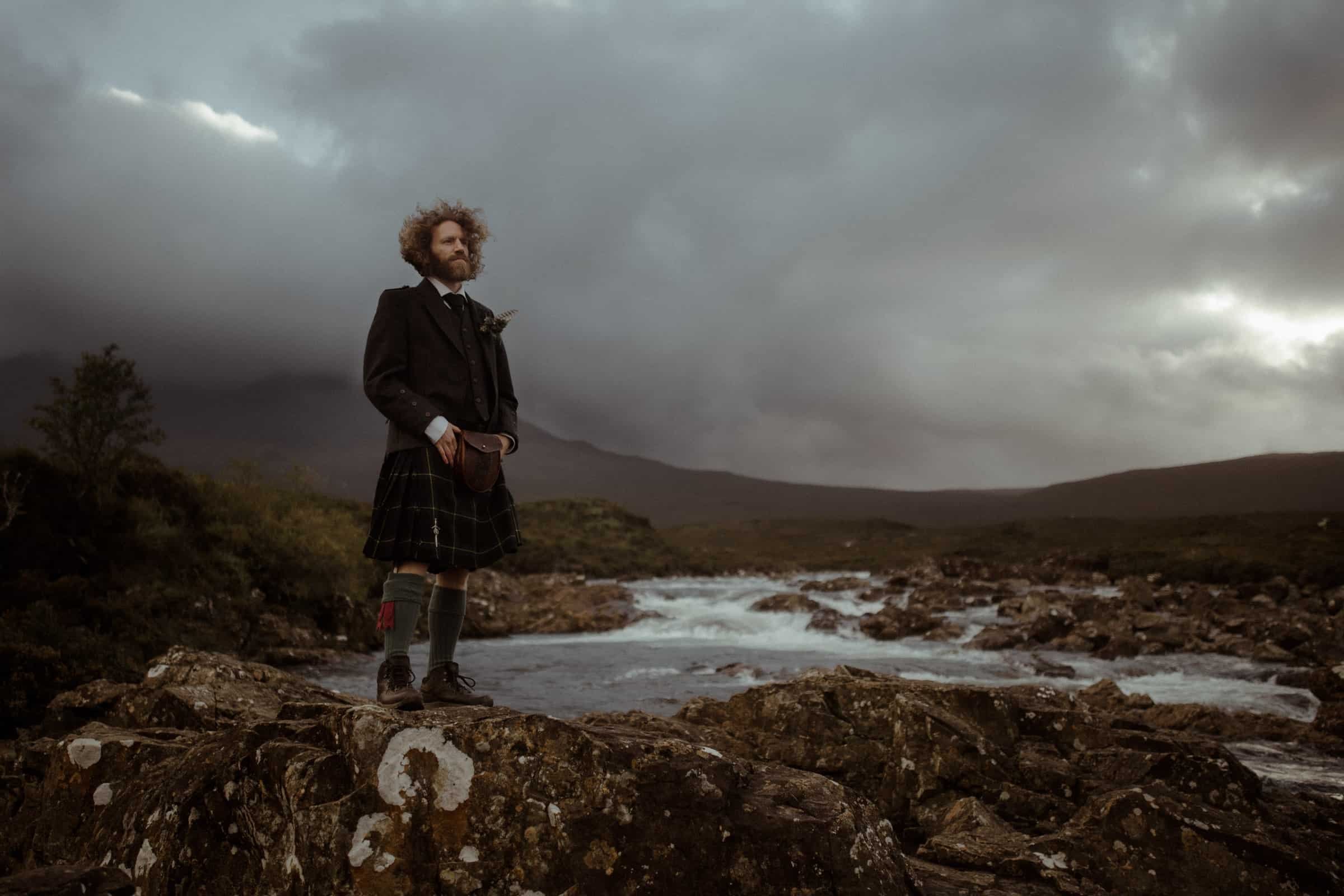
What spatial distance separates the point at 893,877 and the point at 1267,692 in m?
13.2

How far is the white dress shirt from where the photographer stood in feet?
15.5

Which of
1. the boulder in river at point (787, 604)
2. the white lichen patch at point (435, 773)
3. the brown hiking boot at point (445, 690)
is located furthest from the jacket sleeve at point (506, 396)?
the boulder in river at point (787, 604)

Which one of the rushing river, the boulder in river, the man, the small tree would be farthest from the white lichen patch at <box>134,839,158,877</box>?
the boulder in river

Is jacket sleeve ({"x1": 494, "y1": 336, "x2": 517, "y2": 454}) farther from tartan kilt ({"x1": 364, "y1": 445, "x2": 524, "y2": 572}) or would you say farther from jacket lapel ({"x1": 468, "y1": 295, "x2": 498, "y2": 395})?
tartan kilt ({"x1": 364, "y1": 445, "x2": 524, "y2": 572})

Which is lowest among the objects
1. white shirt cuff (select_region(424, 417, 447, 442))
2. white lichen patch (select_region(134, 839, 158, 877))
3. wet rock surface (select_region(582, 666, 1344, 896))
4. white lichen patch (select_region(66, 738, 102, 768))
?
wet rock surface (select_region(582, 666, 1344, 896))

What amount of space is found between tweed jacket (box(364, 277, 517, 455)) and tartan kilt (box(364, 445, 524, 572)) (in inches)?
6.1

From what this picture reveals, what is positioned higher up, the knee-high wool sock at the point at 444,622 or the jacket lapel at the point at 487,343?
the jacket lapel at the point at 487,343

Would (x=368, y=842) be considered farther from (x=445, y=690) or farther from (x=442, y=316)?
(x=442, y=316)

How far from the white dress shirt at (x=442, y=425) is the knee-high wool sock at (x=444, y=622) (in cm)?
98

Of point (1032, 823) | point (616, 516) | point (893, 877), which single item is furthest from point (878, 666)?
point (616, 516)

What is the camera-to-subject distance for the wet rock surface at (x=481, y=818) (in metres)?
3.02

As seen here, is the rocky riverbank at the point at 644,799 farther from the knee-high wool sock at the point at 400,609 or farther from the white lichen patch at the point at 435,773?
the knee-high wool sock at the point at 400,609

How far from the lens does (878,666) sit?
1616cm

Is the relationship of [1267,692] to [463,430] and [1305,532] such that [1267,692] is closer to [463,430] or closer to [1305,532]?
[463,430]
